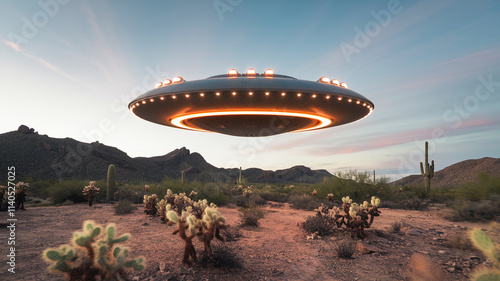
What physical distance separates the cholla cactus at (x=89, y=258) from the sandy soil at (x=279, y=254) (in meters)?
1.09

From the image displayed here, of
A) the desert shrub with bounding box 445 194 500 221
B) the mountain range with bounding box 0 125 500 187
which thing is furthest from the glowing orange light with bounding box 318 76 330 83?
the mountain range with bounding box 0 125 500 187

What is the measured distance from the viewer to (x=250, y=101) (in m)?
10.2

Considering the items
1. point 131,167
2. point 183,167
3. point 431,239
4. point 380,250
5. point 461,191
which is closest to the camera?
point 380,250

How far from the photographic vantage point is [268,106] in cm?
1070

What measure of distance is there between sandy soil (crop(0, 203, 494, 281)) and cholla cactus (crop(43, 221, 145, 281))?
1.09 m

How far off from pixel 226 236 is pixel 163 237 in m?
1.81

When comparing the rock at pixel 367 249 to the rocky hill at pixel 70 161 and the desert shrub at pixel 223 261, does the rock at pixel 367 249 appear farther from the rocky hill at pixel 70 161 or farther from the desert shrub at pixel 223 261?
the rocky hill at pixel 70 161

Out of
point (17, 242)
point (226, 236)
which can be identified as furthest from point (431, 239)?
point (17, 242)

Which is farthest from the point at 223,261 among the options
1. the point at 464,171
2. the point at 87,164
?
the point at 464,171

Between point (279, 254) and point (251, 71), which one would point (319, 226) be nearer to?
point (279, 254)

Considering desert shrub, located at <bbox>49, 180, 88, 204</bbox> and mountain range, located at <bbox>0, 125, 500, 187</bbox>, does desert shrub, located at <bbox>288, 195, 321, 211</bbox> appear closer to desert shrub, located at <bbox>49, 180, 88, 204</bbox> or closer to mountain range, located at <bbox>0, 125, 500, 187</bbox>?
desert shrub, located at <bbox>49, 180, 88, 204</bbox>

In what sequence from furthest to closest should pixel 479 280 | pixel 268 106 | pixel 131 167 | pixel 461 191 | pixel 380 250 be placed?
pixel 131 167
pixel 268 106
pixel 461 191
pixel 380 250
pixel 479 280

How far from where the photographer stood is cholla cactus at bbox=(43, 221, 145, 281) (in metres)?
2.90

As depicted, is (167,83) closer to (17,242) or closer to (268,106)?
(268,106)
